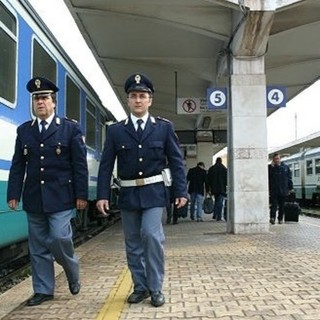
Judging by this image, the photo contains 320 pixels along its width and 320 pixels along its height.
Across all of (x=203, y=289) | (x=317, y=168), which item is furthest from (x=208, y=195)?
(x=317, y=168)

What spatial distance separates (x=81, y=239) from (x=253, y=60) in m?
5.05

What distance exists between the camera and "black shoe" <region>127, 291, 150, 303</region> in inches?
204

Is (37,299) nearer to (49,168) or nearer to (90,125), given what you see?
(49,168)

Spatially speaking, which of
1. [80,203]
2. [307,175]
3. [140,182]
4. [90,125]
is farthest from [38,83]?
[307,175]

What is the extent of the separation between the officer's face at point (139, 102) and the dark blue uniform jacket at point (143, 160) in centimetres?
11

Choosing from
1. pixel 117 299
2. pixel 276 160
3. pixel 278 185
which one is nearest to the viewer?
pixel 117 299

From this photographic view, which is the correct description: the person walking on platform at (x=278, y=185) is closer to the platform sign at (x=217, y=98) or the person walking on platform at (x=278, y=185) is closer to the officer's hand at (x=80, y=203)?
the platform sign at (x=217, y=98)

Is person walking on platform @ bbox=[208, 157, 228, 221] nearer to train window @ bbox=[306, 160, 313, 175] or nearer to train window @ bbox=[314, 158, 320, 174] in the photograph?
train window @ bbox=[314, 158, 320, 174]

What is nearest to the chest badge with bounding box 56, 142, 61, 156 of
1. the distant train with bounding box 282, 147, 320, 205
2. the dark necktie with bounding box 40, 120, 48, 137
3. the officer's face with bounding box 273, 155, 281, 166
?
the dark necktie with bounding box 40, 120, 48, 137

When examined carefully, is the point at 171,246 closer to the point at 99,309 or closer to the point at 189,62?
the point at 99,309

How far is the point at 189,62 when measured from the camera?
1555cm

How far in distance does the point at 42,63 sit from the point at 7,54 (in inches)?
59.8

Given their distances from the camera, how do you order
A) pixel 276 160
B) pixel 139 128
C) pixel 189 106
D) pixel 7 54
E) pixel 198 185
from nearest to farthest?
1. pixel 139 128
2. pixel 7 54
3. pixel 276 160
4. pixel 198 185
5. pixel 189 106

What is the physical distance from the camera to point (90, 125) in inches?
492
